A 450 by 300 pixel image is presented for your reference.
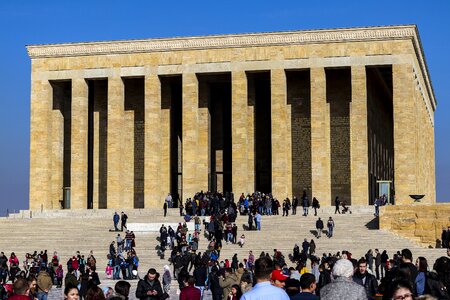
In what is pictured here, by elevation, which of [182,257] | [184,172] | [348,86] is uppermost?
[348,86]

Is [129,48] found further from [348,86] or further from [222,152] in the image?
[348,86]

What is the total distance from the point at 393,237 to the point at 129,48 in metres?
21.2

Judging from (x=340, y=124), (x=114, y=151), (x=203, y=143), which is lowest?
(x=114, y=151)

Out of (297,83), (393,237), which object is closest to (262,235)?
(393,237)

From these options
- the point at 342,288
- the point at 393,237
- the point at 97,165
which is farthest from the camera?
the point at 97,165

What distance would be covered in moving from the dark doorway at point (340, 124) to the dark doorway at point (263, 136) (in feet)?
14.9

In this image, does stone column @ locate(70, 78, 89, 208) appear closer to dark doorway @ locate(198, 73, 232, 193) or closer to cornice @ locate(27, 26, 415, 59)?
cornice @ locate(27, 26, 415, 59)

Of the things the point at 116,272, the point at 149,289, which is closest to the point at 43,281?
the point at 149,289

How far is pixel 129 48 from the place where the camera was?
151 feet

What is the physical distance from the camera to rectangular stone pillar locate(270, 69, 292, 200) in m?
43.7

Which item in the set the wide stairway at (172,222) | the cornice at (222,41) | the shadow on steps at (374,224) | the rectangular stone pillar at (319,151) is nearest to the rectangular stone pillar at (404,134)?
the cornice at (222,41)

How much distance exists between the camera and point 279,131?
1729 inches

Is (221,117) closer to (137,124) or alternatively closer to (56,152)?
(137,124)

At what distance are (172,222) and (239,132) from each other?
1029 centimetres
